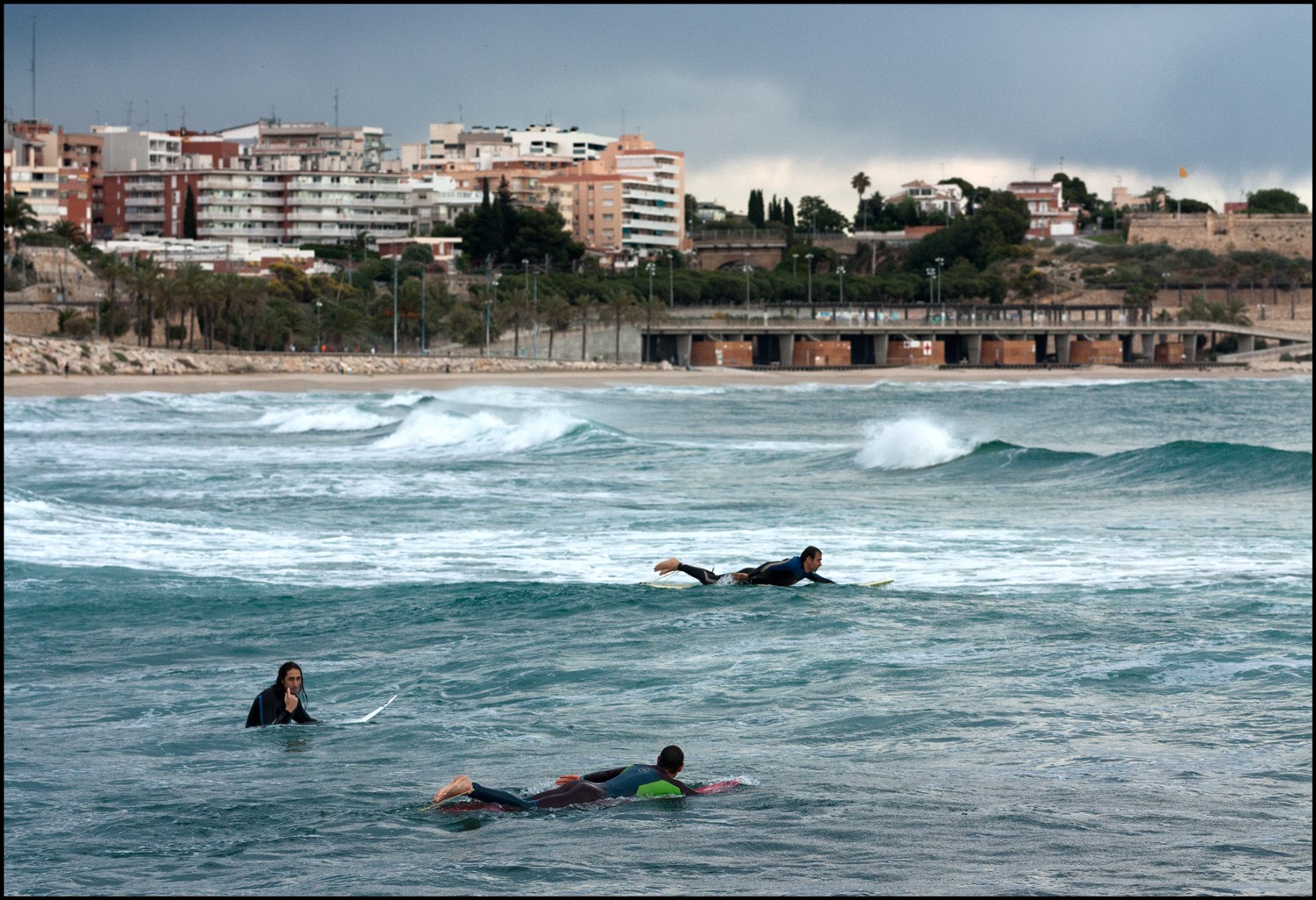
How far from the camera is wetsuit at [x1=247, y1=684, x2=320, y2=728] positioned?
1021cm

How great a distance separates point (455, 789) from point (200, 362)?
70870 millimetres

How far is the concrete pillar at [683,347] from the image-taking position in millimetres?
104375

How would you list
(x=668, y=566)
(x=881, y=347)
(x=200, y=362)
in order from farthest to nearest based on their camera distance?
(x=881, y=347) → (x=200, y=362) → (x=668, y=566)

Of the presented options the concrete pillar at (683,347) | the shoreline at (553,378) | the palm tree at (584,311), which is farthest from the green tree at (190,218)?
the shoreline at (553,378)

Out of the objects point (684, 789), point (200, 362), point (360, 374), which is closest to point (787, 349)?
point (360, 374)

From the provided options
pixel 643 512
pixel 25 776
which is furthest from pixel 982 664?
pixel 643 512

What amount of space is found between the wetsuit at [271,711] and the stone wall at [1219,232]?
525 ft

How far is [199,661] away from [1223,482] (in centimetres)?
1885

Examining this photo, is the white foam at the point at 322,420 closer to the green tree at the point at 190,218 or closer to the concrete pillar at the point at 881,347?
the concrete pillar at the point at 881,347

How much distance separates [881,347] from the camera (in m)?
110

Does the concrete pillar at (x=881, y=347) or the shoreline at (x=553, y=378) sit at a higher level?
the concrete pillar at (x=881, y=347)

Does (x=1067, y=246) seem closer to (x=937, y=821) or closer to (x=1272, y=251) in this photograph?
(x=1272, y=251)

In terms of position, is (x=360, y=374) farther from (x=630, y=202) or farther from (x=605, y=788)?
(x=630, y=202)

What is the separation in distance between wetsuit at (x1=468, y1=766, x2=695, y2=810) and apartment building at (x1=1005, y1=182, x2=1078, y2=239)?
159035mm
